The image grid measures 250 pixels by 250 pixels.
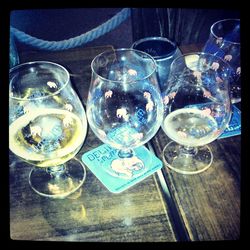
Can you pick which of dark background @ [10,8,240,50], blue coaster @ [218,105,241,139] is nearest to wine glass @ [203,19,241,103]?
blue coaster @ [218,105,241,139]

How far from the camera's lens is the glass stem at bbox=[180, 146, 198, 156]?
28.0 inches

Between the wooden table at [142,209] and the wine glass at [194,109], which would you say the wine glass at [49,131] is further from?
the wine glass at [194,109]

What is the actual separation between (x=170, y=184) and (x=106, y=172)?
4.9 inches

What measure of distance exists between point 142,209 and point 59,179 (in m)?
0.18

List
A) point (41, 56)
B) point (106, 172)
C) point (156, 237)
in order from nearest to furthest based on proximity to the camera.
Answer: point (156, 237), point (106, 172), point (41, 56)

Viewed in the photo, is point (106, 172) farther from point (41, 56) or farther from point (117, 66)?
point (41, 56)

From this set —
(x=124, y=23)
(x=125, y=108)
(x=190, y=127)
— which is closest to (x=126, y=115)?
(x=125, y=108)

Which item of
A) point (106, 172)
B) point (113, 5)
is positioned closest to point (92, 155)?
point (106, 172)

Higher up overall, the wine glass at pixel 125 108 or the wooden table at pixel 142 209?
the wine glass at pixel 125 108

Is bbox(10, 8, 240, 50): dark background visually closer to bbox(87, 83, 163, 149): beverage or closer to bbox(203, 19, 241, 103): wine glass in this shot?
bbox(203, 19, 241, 103): wine glass

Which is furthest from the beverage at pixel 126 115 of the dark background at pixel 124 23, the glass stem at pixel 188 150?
the dark background at pixel 124 23

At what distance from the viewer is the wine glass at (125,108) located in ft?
2.09

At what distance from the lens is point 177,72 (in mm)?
681

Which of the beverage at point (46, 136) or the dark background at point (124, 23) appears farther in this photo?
the dark background at point (124, 23)
